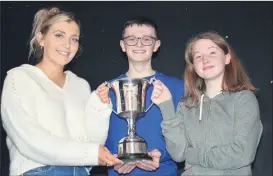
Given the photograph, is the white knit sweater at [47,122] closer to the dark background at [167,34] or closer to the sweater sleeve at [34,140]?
the sweater sleeve at [34,140]

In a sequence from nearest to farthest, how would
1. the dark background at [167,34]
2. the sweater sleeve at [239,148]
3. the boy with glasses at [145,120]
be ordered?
the sweater sleeve at [239,148] < the boy with glasses at [145,120] < the dark background at [167,34]

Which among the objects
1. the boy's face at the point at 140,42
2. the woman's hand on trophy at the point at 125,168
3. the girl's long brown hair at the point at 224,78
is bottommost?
the woman's hand on trophy at the point at 125,168

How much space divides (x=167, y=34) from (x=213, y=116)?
1.28 m

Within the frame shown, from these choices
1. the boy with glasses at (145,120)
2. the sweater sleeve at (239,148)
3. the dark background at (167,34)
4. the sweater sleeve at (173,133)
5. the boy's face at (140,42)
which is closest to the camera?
the sweater sleeve at (239,148)

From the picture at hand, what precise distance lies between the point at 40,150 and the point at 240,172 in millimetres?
1031

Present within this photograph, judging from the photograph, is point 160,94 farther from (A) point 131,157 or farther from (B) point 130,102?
(A) point 131,157

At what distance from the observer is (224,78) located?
2473mm

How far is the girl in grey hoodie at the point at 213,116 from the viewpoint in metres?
2.18

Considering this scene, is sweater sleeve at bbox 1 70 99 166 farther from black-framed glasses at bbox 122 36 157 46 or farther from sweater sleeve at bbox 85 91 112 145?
black-framed glasses at bbox 122 36 157 46

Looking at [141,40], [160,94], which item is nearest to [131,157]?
[160,94]

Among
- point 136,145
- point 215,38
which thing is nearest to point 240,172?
point 136,145

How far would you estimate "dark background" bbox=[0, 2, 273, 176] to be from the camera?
10.9 ft

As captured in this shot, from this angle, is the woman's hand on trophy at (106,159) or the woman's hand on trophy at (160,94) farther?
the woman's hand on trophy at (160,94)

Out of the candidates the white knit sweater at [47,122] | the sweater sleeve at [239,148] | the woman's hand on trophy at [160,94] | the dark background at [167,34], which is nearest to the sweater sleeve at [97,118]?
the white knit sweater at [47,122]
